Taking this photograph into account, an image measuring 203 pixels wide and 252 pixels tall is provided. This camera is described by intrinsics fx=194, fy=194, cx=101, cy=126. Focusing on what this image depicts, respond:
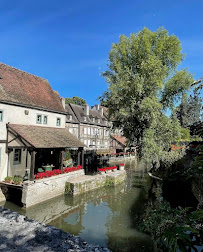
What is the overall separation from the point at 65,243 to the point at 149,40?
18.2 meters

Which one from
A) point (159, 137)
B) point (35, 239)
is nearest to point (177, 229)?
point (35, 239)

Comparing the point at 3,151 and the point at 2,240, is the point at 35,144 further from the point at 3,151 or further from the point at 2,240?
the point at 2,240

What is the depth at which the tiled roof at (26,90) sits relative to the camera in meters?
15.6

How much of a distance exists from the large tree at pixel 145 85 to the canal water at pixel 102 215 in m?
5.03

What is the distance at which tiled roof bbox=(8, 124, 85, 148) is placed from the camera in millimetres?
13983

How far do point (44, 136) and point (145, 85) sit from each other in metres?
9.94

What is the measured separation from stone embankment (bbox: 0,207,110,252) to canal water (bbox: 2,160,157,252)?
6.10 feet

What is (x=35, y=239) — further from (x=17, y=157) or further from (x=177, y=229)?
(x=17, y=157)

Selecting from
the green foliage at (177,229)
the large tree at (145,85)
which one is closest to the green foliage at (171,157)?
the large tree at (145,85)

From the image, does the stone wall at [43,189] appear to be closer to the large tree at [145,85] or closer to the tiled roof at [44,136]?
the tiled roof at [44,136]

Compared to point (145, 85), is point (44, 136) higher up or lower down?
lower down

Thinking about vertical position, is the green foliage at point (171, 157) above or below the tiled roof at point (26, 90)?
below

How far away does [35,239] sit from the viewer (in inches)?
288

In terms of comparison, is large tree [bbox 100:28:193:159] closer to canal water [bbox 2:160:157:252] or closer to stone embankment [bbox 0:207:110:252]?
canal water [bbox 2:160:157:252]
